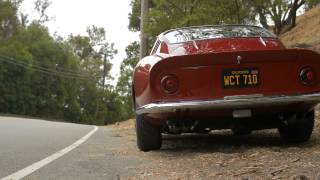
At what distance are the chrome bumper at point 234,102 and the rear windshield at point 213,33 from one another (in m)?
1.35

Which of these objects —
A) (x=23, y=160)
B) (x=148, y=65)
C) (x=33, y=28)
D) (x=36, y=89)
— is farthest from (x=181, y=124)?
(x=33, y=28)

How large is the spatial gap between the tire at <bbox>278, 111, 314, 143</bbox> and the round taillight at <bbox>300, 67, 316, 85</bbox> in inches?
23.2

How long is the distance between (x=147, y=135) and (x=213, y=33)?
65.3 inches

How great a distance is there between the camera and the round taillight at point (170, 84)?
6922mm

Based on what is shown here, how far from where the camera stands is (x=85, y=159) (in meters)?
7.40

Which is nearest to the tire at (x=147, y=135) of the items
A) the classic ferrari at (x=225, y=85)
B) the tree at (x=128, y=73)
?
the classic ferrari at (x=225, y=85)

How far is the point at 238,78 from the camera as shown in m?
6.89

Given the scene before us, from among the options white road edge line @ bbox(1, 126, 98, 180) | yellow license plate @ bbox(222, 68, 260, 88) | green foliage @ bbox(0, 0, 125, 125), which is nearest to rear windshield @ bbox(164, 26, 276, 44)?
yellow license plate @ bbox(222, 68, 260, 88)

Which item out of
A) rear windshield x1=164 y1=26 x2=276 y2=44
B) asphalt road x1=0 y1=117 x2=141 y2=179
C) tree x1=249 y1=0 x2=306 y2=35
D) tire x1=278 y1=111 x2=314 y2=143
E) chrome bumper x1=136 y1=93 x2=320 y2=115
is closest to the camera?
asphalt road x1=0 y1=117 x2=141 y2=179

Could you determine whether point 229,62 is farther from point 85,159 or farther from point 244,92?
point 85,159

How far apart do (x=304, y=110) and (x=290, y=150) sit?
0.71 m

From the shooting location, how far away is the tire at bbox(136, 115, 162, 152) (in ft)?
24.8

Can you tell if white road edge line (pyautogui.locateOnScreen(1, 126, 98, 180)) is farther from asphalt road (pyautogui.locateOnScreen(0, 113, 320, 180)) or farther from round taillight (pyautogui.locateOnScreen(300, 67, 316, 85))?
round taillight (pyautogui.locateOnScreen(300, 67, 316, 85))

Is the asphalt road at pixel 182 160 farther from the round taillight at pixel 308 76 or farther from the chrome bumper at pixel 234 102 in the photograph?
the round taillight at pixel 308 76
